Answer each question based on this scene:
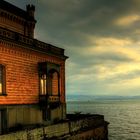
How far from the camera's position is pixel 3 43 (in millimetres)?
32656

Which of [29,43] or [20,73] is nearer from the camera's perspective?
[20,73]

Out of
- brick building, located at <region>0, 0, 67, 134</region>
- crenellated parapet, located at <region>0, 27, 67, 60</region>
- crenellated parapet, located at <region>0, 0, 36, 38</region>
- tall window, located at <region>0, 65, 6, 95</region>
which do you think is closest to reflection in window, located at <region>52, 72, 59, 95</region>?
brick building, located at <region>0, 0, 67, 134</region>

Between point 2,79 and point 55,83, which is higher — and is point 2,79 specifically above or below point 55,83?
above

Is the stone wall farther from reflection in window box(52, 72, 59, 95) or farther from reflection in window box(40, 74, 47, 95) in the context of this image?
reflection in window box(52, 72, 59, 95)

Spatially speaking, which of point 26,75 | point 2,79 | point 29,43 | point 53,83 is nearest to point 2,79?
point 2,79

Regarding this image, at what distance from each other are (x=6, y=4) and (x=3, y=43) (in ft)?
39.0

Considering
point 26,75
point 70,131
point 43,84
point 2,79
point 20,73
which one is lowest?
point 70,131

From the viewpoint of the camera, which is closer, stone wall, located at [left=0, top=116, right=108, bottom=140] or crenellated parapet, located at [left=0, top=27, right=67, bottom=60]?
stone wall, located at [left=0, top=116, right=108, bottom=140]

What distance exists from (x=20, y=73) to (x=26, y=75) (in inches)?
42.4

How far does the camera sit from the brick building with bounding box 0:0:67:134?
32912mm

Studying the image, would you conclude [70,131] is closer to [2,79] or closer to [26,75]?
[26,75]

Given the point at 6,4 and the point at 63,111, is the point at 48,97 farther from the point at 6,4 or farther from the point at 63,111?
the point at 6,4

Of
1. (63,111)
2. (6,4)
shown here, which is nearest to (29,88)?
(63,111)

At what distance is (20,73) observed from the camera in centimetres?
3519
